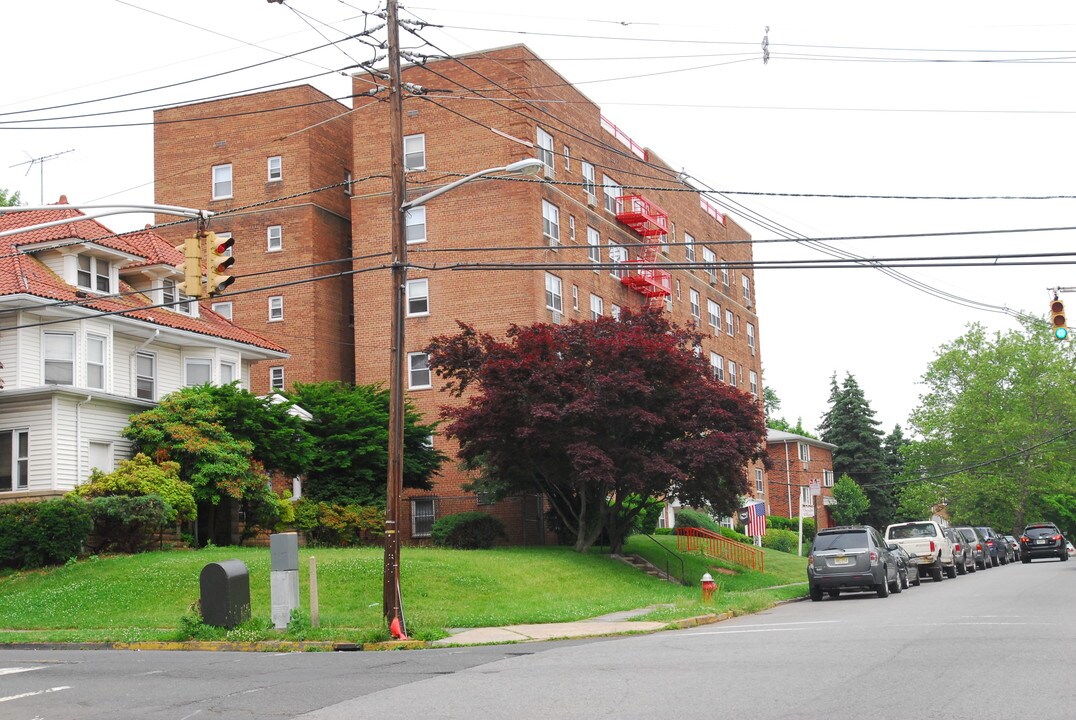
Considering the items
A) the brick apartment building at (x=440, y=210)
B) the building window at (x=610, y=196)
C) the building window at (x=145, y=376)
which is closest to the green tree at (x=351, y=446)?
the building window at (x=145, y=376)

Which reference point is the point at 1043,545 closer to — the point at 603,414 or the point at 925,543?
the point at 925,543

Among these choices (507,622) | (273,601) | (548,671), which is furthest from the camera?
(507,622)

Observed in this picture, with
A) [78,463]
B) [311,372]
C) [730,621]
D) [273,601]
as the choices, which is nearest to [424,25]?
[273,601]

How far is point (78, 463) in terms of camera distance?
32.0m

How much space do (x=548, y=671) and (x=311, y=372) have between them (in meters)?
34.1

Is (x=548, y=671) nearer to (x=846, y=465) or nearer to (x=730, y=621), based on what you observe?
(x=730, y=621)

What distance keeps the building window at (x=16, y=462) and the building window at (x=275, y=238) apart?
16946 millimetres

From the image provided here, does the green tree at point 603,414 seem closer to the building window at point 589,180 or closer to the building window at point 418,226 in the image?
the building window at point 418,226

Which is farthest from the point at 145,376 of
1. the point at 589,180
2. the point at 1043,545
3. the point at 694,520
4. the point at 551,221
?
the point at 1043,545

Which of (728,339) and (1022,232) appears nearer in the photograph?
(1022,232)

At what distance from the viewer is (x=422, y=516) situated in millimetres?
44469

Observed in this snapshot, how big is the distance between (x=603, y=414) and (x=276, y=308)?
70.2 feet

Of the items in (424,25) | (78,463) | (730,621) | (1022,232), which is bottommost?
(730,621)

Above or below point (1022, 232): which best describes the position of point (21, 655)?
below
